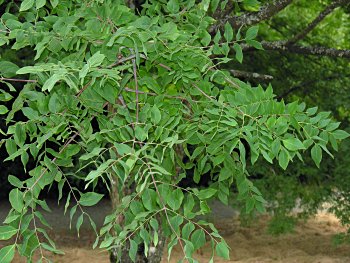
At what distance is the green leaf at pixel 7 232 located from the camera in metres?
2.48

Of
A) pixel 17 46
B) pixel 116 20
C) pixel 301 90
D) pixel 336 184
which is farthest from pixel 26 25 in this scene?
pixel 301 90

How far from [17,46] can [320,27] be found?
5.72m

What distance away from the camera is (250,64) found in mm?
7402

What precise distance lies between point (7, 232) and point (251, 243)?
18.4 feet

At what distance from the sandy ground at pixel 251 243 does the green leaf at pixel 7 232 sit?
4.01m

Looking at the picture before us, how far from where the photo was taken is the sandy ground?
680 centimetres

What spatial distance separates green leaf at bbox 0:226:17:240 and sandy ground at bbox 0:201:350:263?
4.01 metres

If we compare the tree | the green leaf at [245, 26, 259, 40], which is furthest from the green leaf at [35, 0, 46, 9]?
the green leaf at [245, 26, 259, 40]

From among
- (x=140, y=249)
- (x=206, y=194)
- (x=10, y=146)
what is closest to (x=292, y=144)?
(x=206, y=194)

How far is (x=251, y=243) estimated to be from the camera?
7.82m

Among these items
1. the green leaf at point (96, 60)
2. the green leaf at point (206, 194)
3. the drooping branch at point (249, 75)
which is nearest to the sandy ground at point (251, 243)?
the drooping branch at point (249, 75)

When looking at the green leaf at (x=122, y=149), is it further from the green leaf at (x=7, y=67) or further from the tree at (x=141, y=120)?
the green leaf at (x=7, y=67)

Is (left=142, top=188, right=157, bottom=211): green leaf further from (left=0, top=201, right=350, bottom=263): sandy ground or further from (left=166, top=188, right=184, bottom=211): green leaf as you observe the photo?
(left=0, top=201, right=350, bottom=263): sandy ground

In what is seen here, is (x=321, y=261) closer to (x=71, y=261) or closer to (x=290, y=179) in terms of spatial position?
(x=290, y=179)
